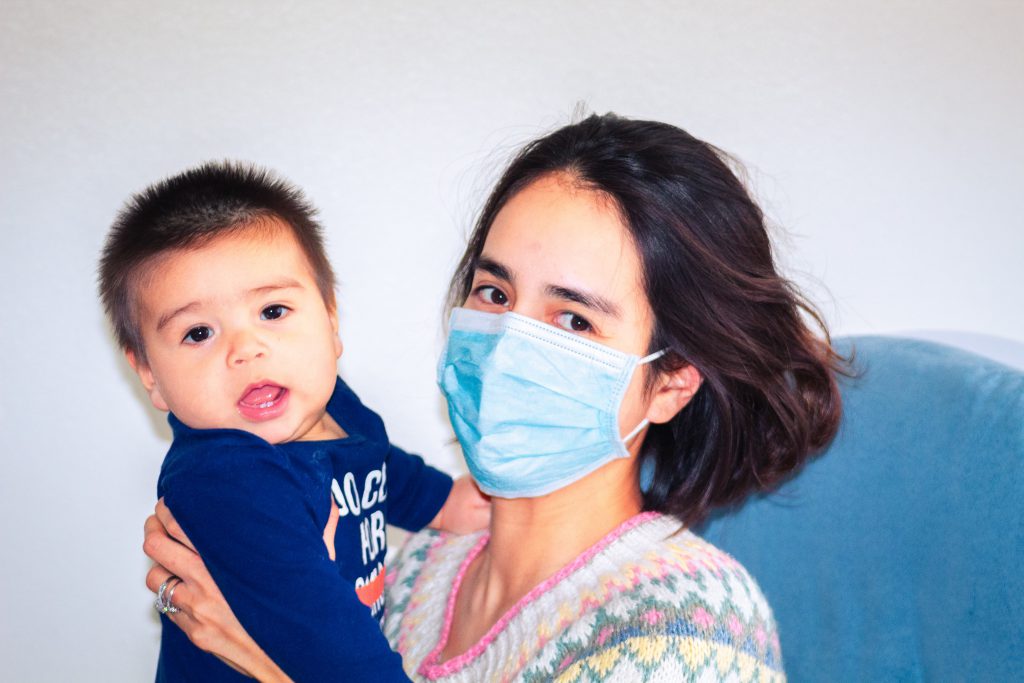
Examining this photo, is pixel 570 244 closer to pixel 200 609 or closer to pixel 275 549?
pixel 275 549

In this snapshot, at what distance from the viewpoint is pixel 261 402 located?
1465 mm

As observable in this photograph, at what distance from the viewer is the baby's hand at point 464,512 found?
77.4 inches

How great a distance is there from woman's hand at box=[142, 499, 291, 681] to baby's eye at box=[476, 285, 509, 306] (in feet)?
2.05

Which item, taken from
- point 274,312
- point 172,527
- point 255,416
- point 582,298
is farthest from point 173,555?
point 582,298

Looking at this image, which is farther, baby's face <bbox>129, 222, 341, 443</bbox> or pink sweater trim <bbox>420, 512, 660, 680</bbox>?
pink sweater trim <bbox>420, 512, 660, 680</bbox>

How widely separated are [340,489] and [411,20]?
129 cm

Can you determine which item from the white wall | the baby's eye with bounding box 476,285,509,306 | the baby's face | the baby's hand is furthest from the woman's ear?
the white wall

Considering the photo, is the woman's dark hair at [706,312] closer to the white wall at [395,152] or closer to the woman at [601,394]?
the woman at [601,394]

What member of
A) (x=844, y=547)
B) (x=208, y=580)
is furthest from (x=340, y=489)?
Result: (x=844, y=547)

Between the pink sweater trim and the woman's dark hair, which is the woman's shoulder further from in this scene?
the woman's dark hair

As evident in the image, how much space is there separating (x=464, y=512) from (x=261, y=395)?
64cm

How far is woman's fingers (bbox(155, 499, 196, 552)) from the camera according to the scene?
1504 mm

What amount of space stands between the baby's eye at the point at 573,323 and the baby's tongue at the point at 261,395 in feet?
1.54

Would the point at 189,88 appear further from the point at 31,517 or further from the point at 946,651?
the point at 946,651
